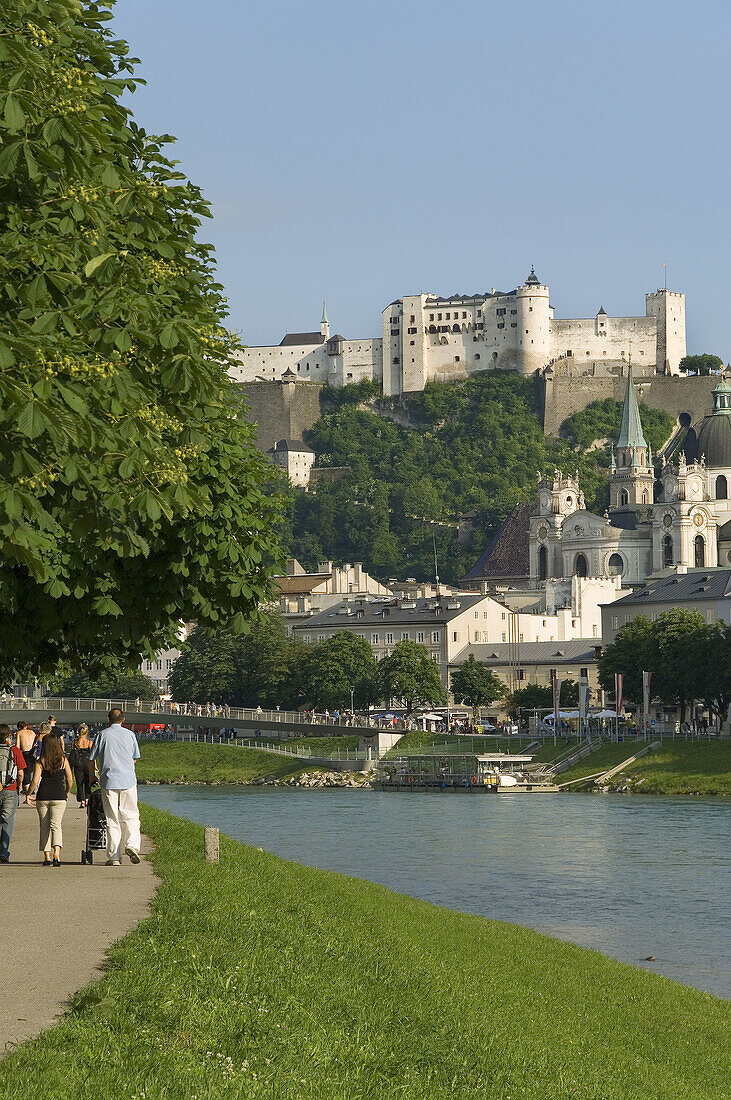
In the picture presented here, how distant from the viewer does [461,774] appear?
73.2 metres

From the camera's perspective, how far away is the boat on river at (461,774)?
68.3 meters

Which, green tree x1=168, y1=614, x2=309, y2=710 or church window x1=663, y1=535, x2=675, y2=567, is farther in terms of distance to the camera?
church window x1=663, y1=535, x2=675, y2=567

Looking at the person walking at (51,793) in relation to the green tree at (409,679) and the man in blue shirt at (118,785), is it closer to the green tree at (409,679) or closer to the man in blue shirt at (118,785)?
the man in blue shirt at (118,785)

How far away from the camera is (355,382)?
176 metres

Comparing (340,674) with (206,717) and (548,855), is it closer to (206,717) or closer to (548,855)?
(206,717)

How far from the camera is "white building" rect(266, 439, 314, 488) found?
172250 millimetres

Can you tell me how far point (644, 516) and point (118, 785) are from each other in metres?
129

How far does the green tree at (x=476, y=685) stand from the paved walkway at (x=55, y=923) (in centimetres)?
8076

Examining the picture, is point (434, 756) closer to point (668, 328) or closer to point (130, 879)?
point (130, 879)

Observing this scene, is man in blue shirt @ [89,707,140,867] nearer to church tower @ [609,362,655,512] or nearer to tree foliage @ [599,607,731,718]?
tree foliage @ [599,607,731,718]

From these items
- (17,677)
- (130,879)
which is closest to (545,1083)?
(130,879)

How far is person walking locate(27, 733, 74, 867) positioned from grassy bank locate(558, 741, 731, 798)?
149 ft

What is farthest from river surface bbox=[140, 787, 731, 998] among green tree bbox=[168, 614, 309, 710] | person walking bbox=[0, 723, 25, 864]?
green tree bbox=[168, 614, 309, 710]

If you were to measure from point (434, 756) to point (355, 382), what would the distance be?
10042 cm
